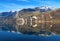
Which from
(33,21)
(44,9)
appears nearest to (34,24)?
(33,21)

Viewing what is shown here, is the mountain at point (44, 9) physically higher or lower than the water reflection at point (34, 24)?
higher

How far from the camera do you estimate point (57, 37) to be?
2857 millimetres

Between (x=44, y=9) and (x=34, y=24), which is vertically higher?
(x=44, y=9)

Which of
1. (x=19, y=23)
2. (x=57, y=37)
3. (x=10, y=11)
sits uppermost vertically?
(x=10, y=11)

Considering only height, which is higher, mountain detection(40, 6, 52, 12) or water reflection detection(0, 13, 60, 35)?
mountain detection(40, 6, 52, 12)

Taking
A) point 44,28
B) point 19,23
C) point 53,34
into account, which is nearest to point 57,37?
point 53,34

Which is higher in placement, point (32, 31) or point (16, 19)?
point (16, 19)

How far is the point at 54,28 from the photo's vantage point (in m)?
2.85

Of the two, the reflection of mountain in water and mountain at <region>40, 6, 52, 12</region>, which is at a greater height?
mountain at <region>40, 6, 52, 12</region>

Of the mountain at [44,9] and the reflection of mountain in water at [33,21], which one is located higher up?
the mountain at [44,9]

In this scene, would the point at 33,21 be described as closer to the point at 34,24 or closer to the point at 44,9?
the point at 34,24

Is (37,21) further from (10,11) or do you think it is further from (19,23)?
(10,11)

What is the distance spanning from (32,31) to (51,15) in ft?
1.45

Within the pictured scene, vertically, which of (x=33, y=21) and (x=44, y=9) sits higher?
(x=44, y=9)
